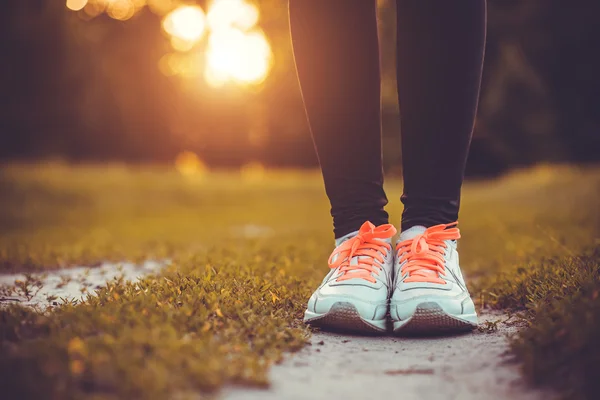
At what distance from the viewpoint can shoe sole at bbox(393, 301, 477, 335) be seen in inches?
67.9

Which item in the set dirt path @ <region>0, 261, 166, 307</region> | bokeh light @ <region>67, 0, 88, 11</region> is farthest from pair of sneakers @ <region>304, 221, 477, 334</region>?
bokeh light @ <region>67, 0, 88, 11</region>

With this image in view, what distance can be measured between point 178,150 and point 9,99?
9647mm

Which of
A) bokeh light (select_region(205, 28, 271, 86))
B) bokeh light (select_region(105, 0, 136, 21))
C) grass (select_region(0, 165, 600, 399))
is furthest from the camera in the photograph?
bokeh light (select_region(105, 0, 136, 21))

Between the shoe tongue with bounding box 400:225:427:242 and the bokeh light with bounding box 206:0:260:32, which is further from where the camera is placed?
the bokeh light with bounding box 206:0:260:32

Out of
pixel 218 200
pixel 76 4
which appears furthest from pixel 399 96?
pixel 76 4

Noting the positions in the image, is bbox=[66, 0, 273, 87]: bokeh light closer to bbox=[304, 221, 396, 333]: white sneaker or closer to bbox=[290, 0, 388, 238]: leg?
bbox=[290, 0, 388, 238]: leg

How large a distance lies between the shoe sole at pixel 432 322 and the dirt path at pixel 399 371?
4 cm

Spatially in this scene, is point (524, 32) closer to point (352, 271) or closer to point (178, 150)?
point (178, 150)

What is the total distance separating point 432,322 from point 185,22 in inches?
1217

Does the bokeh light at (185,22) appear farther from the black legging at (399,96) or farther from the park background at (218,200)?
the black legging at (399,96)

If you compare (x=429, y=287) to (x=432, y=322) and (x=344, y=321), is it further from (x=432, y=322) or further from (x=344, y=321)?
(x=344, y=321)

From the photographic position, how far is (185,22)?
98.6ft

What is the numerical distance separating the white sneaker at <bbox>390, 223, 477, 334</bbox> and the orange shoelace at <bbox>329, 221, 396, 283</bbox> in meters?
0.08

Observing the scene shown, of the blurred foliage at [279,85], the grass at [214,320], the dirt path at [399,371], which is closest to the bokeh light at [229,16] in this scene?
the blurred foliage at [279,85]
